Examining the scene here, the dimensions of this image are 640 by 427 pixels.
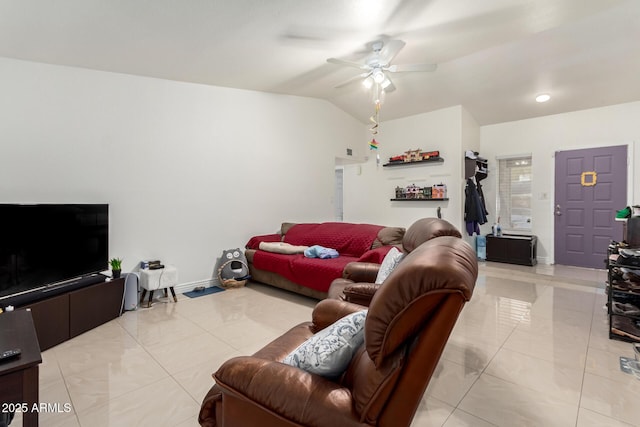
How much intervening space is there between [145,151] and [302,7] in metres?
2.37

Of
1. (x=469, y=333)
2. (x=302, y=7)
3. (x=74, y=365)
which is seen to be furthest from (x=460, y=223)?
(x=74, y=365)

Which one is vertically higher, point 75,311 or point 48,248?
point 48,248

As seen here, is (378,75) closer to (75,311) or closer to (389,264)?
(389,264)

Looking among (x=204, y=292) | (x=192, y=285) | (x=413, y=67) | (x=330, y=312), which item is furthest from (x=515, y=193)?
(x=192, y=285)

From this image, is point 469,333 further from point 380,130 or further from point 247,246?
point 380,130

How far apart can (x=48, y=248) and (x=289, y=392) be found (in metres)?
2.66

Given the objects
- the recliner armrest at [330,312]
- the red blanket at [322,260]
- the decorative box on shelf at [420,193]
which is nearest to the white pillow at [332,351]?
the recliner armrest at [330,312]

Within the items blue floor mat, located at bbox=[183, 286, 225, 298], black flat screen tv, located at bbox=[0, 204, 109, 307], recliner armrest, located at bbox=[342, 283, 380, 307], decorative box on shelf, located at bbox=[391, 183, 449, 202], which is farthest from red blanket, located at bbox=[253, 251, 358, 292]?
decorative box on shelf, located at bbox=[391, 183, 449, 202]

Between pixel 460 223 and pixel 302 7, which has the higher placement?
pixel 302 7

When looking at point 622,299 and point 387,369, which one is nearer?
point 387,369

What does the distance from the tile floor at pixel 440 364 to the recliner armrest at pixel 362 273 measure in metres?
0.67

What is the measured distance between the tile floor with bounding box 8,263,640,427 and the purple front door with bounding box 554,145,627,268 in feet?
6.44

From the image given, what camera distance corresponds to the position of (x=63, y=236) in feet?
8.67

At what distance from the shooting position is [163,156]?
369 centimetres
